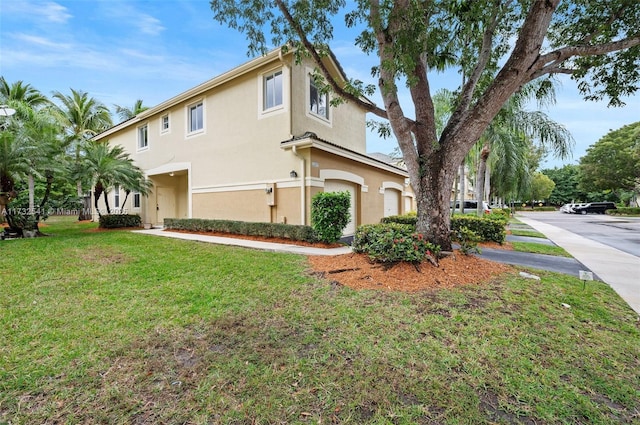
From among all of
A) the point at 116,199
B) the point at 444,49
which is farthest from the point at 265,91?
the point at 116,199

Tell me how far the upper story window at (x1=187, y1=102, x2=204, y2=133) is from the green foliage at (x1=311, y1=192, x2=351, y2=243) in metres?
8.58

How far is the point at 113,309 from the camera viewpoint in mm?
3959

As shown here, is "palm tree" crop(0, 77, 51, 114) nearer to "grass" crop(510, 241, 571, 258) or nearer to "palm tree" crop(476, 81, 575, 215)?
"palm tree" crop(476, 81, 575, 215)

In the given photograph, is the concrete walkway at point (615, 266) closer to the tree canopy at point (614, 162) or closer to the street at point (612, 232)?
the street at point (612, 232)

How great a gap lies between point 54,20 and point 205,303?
455 inches

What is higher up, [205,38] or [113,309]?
[205,38]

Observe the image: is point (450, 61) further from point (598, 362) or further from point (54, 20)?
point (54, 20)

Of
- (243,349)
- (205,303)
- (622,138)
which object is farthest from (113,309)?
(622,138)

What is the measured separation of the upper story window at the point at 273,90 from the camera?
10773 mm

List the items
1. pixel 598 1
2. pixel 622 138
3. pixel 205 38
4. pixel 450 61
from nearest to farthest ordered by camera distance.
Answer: pixel 598 1 → pixel 450 61 → pixel 205 38 → pixel 622 138

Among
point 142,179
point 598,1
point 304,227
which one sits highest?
point 598,1

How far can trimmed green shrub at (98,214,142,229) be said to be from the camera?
14.6 metres

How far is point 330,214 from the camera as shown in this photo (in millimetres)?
8617

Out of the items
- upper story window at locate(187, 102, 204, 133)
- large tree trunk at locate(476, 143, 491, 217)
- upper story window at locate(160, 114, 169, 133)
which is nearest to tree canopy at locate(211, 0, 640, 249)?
large tree trunk at locate(476, 143, 491, 217)
